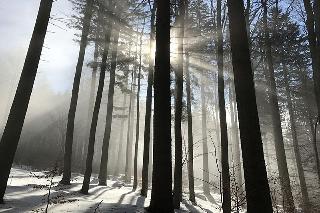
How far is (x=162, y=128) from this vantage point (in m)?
8.10

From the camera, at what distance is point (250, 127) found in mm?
6059

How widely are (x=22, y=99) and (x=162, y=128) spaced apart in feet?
13.0

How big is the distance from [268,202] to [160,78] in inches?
162

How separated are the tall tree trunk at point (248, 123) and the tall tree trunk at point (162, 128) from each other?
7.45 ft

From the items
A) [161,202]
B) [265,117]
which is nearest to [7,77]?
[265,117]

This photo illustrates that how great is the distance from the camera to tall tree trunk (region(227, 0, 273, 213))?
5.69m

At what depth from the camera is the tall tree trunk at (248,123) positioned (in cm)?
569

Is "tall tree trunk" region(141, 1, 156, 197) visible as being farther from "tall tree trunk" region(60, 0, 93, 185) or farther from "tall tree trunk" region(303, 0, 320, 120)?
"tall tree trunk" region(303, 0, 320, 120)

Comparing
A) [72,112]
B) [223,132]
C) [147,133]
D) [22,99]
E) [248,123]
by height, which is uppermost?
[72,112]

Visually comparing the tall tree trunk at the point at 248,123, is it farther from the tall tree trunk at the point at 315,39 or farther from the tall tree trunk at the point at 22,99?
the tall tree trunk at the point at 315,39

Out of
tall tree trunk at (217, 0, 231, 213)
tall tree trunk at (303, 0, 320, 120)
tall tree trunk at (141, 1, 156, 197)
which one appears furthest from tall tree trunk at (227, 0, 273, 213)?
tall tree trunk at (141, 1, 156, 197)

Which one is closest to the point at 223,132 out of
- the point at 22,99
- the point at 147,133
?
the point at 147,133

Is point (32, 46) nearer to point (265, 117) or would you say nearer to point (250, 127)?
point (250, 127)

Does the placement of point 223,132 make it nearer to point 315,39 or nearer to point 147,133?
point 147,133
